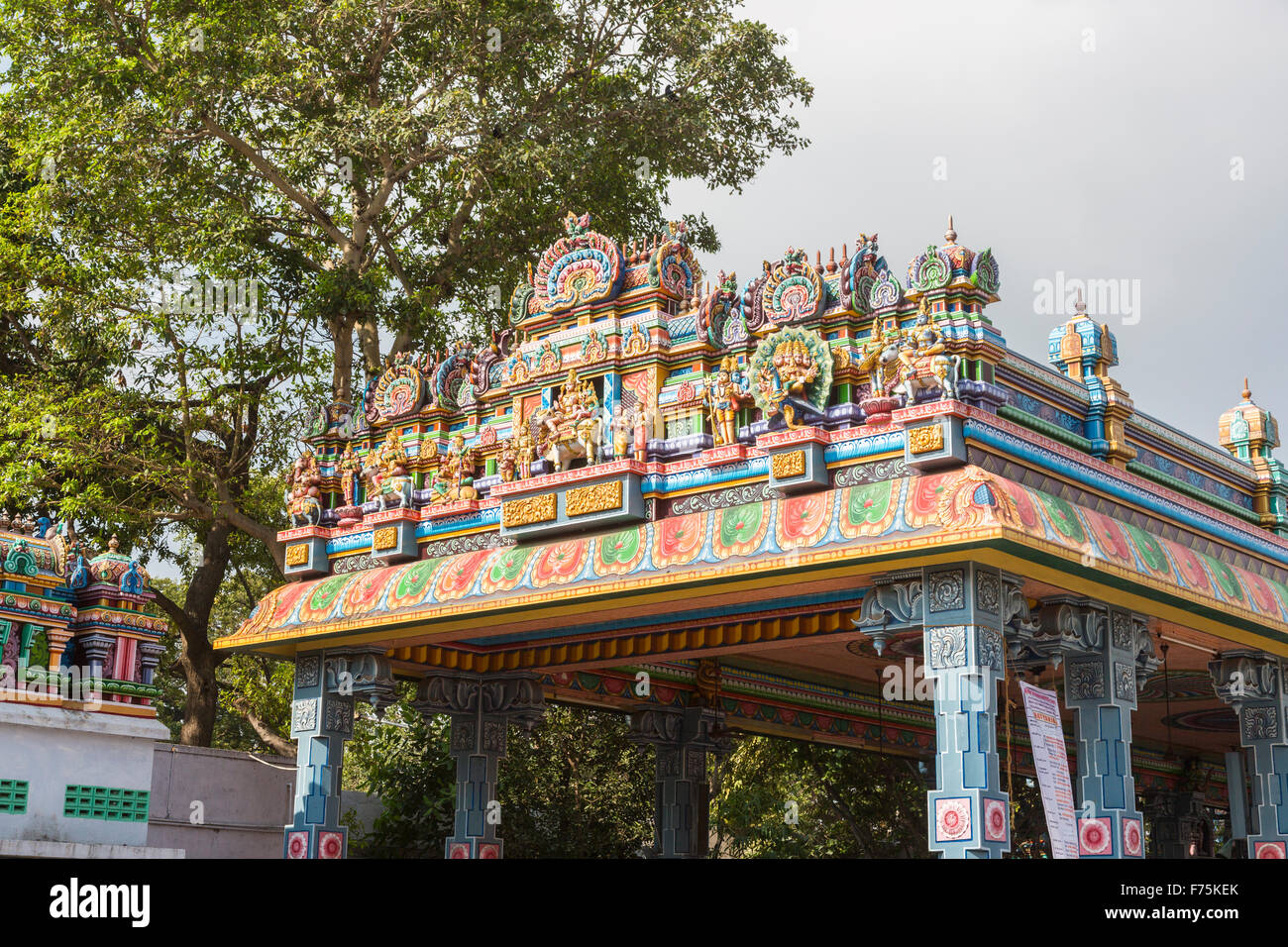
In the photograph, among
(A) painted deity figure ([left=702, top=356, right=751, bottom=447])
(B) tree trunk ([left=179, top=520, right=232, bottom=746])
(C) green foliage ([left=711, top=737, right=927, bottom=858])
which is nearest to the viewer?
(A) painted deity figure ([left=702, top=356, right=751, bottom=447])

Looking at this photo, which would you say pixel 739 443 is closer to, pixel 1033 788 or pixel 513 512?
pixel 513 512

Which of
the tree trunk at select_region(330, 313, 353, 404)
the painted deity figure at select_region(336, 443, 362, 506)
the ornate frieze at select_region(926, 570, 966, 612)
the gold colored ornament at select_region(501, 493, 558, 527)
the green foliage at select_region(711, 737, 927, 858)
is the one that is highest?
the tree trunk at select_region(330, 313, 353, 404)

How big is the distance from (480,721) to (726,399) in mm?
5654

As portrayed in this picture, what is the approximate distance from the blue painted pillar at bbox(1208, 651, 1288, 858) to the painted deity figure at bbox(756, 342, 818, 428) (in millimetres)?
5197

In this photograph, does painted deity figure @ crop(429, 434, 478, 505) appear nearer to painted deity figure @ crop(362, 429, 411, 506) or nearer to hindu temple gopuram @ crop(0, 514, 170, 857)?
painted deity figure @ crop(362, 429, 411, 506)

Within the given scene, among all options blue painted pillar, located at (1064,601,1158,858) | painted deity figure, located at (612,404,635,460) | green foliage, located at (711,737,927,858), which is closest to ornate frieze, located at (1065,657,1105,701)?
blue painted pillar, located at (1064,601,1158,858)

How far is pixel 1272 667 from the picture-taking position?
14273 mm

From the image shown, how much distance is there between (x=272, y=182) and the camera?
21891mm

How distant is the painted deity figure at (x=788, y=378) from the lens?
12.5m

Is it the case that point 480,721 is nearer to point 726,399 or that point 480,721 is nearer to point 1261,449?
point 726,399

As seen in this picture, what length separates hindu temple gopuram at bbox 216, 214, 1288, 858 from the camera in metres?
11.6

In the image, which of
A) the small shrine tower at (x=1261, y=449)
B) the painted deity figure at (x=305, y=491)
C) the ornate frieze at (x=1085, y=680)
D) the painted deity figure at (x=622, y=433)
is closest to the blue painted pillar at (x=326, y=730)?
the painted deity figure at (x=305, y=491)
